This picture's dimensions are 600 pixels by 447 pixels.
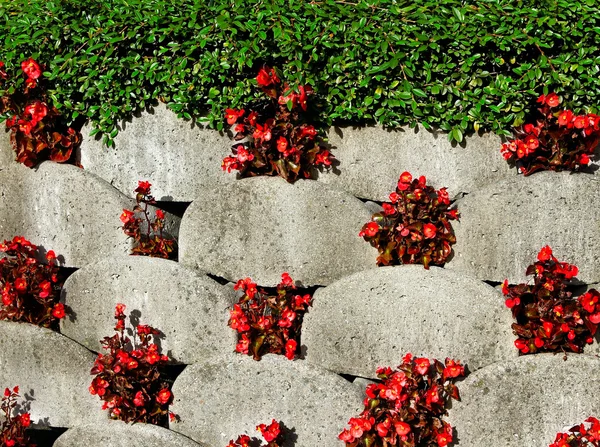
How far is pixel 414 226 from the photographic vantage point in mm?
3080

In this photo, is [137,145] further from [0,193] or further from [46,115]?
[0,193]

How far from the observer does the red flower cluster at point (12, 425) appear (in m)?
3.56

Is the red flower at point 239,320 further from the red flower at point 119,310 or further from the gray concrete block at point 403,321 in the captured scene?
the red flower at point 119,310

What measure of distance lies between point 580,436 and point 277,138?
1493 millimetres

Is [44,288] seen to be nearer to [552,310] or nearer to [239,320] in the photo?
[239,320]

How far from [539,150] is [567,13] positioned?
47cm

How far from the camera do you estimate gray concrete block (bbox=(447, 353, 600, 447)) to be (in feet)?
9.67

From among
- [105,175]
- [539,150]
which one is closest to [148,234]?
[105,175]

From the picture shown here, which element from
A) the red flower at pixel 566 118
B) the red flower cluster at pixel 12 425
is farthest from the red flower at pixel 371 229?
the red flower cluster at pixel 12 425

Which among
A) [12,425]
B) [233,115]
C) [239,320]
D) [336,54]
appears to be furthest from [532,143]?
[12,425]

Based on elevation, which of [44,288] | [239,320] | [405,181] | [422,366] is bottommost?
[422,366]

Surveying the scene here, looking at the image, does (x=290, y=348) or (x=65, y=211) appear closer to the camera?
(x=290, y=348)

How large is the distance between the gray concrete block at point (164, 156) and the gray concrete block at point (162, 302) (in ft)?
0.99

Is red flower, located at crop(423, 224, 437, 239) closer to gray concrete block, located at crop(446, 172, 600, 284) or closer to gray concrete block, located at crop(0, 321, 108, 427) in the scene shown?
Result: gray concrete block, located at crop(446, 172, 600, 284)
